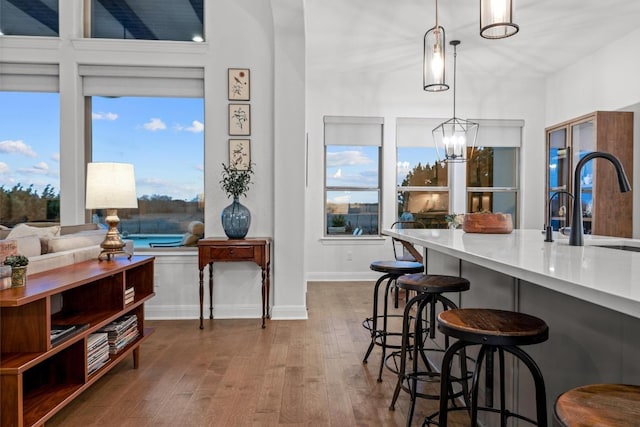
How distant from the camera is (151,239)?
4.28 m

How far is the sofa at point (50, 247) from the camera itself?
2.22 meters

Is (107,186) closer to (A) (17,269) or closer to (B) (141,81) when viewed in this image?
Answer: (A) (17,269)

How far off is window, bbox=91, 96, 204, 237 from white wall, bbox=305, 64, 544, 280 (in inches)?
86.0

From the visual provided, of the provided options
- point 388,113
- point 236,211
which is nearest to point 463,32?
point 388,113

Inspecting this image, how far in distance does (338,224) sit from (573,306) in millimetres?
4984

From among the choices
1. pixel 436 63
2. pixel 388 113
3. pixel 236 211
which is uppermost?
pixel 388 113

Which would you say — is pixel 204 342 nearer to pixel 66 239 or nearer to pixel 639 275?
pixel 66 239

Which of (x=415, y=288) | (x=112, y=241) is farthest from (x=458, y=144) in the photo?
(x=112, y=241)

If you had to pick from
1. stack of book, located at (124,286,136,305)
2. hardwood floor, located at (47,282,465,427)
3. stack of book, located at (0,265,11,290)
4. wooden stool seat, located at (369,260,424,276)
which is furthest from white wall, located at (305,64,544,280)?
stack of book, located at (0,265,11,290)

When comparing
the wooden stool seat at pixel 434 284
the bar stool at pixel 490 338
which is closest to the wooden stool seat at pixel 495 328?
the bar stool at pixel 490 338

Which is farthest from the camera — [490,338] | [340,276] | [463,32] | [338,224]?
[338,224]

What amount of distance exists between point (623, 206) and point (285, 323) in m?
4.03

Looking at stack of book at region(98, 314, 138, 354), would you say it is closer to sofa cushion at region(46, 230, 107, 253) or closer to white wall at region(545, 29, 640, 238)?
sofa cushion at region(46, 230, 107, 253)

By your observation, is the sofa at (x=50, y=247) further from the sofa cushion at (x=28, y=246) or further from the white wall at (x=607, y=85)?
the white wall at (x=607, y=85)
